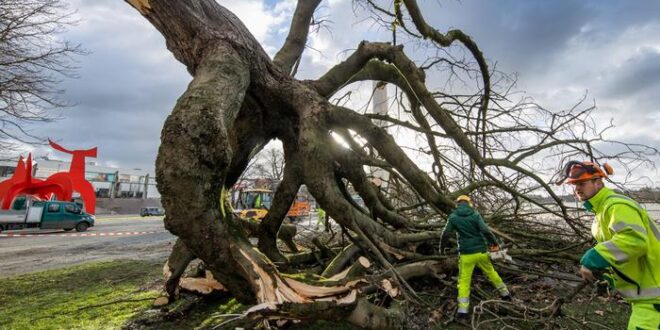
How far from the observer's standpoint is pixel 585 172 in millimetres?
2219

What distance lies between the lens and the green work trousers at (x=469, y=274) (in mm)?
3379

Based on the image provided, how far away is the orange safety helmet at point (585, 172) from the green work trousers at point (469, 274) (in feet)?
5.31

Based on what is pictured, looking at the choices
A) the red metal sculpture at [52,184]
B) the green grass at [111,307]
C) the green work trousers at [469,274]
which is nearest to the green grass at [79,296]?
the green grass at [111,307]

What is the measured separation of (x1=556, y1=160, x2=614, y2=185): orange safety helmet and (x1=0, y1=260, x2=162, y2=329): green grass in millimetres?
3960

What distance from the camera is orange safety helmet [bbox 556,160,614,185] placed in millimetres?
2199

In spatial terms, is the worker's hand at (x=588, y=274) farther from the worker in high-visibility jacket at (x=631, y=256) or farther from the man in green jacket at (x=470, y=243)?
the man in green jacket at (x=470, y=243)

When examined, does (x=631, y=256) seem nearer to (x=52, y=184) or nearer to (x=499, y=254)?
(x=499, y=254)

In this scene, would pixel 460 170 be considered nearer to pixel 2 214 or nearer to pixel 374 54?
pixel 374 54

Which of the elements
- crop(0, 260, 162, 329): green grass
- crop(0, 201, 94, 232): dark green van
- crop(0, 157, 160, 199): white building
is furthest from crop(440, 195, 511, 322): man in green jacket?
crop(0, 157, 160, 199): white building

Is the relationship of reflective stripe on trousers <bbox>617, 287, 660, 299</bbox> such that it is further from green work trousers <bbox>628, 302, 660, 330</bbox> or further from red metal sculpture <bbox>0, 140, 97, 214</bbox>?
red metal sculpture <bbox>0, 140, 97, 214</bbox>

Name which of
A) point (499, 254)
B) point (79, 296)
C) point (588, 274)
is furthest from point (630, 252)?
point (79, 296)

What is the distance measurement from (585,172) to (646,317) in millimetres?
863

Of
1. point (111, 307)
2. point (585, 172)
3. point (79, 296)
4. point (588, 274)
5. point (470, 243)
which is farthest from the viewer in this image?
point (79, 296)

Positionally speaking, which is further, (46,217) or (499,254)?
(46,217)
